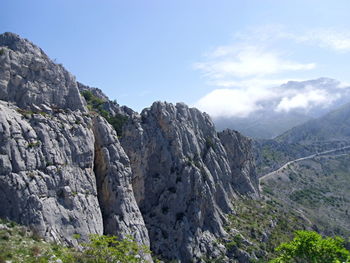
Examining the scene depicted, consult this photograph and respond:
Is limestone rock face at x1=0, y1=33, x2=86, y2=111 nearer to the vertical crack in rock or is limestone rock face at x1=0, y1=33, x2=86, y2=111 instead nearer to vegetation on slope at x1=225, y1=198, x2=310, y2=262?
the vertical crack in rock

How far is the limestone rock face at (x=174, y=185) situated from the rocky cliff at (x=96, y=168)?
0.24 metres

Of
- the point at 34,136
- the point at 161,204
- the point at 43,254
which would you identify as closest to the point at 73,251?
the point at 43,254

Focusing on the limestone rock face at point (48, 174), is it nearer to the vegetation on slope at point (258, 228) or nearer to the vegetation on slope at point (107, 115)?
the vegetation on slope at point (107, 115)

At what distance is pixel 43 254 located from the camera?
39.9 meters

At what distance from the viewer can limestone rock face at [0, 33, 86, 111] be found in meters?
58.3

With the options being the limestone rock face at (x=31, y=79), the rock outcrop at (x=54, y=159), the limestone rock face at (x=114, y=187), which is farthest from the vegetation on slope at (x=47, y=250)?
the limestone rock face at (x=31, y=79)

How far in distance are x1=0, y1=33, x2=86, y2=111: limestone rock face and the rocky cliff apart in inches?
7.5

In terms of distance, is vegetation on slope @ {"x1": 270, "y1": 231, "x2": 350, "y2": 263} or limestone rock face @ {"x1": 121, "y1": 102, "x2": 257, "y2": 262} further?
limestone rock face @ {"x1": 121, "y1": 102, "x2": 257, "y2": 262}

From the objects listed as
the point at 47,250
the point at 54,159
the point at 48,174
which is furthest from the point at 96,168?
the point at 47,250

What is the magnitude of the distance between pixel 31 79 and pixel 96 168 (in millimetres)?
20454

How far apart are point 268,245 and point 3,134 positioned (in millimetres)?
73031

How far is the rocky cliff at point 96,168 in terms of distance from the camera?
49.0 m

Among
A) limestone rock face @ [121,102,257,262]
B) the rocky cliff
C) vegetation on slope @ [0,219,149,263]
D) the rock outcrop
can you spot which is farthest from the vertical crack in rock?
vegetation on slope @ [0,219,149,263]

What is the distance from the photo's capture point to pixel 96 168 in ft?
217
